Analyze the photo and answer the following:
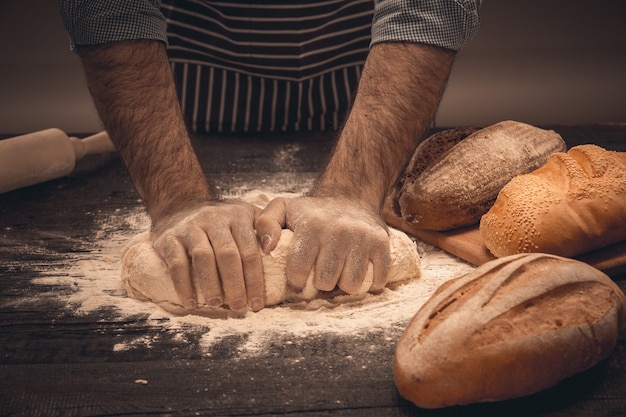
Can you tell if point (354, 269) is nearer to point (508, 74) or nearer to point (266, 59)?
point (266, 59)

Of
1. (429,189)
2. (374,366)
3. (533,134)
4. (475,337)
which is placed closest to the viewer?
(475,337)

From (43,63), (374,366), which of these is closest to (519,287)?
(374,366)

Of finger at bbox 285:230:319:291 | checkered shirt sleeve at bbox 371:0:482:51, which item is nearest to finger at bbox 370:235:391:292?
finger at bbox 285:230:319:291

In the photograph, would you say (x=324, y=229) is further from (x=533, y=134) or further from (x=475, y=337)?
(x=533, y=134)

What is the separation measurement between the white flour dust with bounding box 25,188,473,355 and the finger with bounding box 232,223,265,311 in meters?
0.04

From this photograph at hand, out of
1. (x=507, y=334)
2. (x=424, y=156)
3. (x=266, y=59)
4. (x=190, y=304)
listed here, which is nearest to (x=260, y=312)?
→ (x=190, y=304)

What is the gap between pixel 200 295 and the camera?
1394 mm

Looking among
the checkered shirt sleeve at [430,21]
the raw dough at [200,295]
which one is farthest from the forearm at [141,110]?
the checkered shirt sleeve at [430,21]

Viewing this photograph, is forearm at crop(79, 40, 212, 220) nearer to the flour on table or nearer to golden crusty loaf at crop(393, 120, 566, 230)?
the flour on table

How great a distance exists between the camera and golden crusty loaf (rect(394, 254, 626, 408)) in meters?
1.07

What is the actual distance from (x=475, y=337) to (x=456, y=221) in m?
0.63

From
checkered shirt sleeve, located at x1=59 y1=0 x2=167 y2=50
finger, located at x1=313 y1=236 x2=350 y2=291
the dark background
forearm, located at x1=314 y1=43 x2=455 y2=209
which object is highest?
checkered shirt sleeve, located at x1=59 y1=0 x2=167 y2=50

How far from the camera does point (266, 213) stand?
1.45m

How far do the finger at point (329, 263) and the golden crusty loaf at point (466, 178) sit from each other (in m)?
0.38
